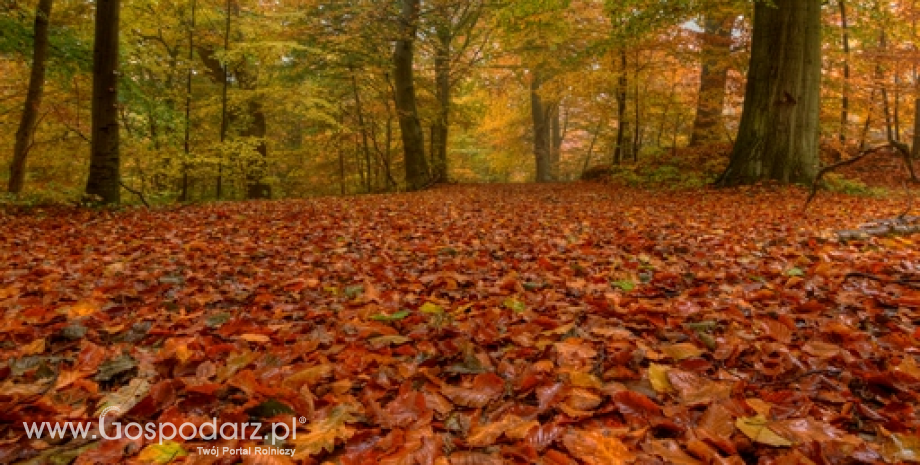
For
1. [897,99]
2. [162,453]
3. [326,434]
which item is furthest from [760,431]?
[897,99]

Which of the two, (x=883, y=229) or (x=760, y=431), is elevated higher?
(x=883, y=229)

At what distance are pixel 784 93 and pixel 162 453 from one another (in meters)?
8.92

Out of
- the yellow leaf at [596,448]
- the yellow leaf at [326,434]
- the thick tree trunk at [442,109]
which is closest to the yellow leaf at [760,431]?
the yellow leaf at [596,448]

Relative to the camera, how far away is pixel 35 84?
780cm

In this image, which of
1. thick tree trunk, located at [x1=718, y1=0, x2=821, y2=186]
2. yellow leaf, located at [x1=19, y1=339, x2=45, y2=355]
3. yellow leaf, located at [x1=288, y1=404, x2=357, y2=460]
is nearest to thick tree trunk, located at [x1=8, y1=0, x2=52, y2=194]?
yellow leaf, located at [x1=19, y1=339, x2=45, y2=355]

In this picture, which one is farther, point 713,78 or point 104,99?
point 713,78

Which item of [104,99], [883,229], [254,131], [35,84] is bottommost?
[883,229]

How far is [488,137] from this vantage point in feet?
71.9

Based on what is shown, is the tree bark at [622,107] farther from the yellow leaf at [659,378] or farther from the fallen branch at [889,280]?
the yellow leaf at [659,378]

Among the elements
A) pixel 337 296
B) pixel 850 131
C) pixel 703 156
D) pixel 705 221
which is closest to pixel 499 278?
pixel 337 296

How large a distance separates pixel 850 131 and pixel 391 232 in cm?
1505

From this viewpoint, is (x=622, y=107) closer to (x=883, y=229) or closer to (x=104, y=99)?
(x=883, y=229)

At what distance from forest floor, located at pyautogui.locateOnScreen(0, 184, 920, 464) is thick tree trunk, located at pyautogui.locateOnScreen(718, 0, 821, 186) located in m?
4.13

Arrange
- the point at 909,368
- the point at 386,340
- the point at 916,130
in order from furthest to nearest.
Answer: the point at 916,130 → the point at 386,340 → the point at 909,368
